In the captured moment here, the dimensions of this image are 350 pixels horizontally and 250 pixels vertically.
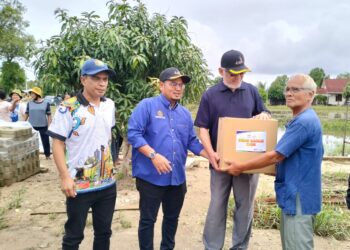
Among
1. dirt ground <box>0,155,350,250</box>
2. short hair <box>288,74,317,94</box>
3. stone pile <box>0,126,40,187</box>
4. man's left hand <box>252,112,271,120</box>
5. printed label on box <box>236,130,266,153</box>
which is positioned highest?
short hair <box>288,74,317,94</box>

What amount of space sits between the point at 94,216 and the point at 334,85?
6341 cm

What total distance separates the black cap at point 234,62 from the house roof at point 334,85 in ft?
196

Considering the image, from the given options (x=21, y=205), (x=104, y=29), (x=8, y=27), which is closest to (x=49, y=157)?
(x=21, y=205)

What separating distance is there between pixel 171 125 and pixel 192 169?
4.17 metres

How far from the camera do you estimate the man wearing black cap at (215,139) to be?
300cm

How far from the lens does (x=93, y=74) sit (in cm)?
253

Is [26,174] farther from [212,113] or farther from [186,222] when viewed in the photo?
[212,113]

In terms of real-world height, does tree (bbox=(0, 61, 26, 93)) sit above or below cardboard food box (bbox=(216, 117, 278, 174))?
above

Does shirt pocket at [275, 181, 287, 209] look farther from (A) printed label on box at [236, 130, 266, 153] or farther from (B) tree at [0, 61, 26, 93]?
(B) tree at [0, 61, 26, 93]

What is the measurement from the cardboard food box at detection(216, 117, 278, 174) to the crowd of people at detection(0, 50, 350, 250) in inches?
4.3

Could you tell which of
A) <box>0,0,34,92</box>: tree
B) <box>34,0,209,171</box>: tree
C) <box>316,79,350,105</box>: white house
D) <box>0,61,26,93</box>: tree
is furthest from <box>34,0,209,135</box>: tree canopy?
<box>316,79,350,105</box>: white house

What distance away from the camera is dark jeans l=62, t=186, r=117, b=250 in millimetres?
2539

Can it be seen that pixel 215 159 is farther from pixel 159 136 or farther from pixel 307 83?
pixel 307 83

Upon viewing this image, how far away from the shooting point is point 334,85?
58969 millimetres
